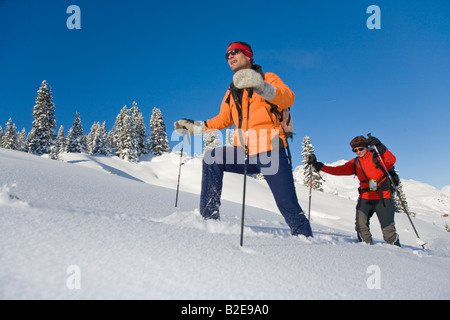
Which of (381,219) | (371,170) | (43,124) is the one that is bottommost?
(381,219)

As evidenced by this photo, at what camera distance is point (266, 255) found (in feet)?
5.58

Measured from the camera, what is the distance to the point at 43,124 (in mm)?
32031

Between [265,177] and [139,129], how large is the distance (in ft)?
156

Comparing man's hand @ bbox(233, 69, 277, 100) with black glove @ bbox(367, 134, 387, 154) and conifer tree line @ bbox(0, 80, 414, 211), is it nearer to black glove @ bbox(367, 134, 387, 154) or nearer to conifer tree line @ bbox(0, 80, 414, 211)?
black glove @ bbox(367, 134, 387, 154)

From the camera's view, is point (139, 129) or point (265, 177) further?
point (139, 129)

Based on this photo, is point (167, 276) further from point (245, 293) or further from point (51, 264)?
point (51, 264)

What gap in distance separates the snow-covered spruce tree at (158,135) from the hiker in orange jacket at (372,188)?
4425 cm

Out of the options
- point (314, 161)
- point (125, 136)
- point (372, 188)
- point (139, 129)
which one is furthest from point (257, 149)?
point (139, 129)

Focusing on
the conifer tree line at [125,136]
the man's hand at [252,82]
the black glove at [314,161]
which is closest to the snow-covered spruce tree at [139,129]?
the conifer tree line at [125,136]

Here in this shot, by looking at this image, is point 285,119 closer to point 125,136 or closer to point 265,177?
point 265,177

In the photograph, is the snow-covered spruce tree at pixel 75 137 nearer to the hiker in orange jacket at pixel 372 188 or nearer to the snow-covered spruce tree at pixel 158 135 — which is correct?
the snow-covered spruce tree at pixel 158 135

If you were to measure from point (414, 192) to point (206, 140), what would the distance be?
91.4 m

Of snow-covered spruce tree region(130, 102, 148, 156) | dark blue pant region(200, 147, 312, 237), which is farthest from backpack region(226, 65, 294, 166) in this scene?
snow-covered spruce tree region(130, 102, 148, 156)

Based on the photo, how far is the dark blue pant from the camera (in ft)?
8.81
